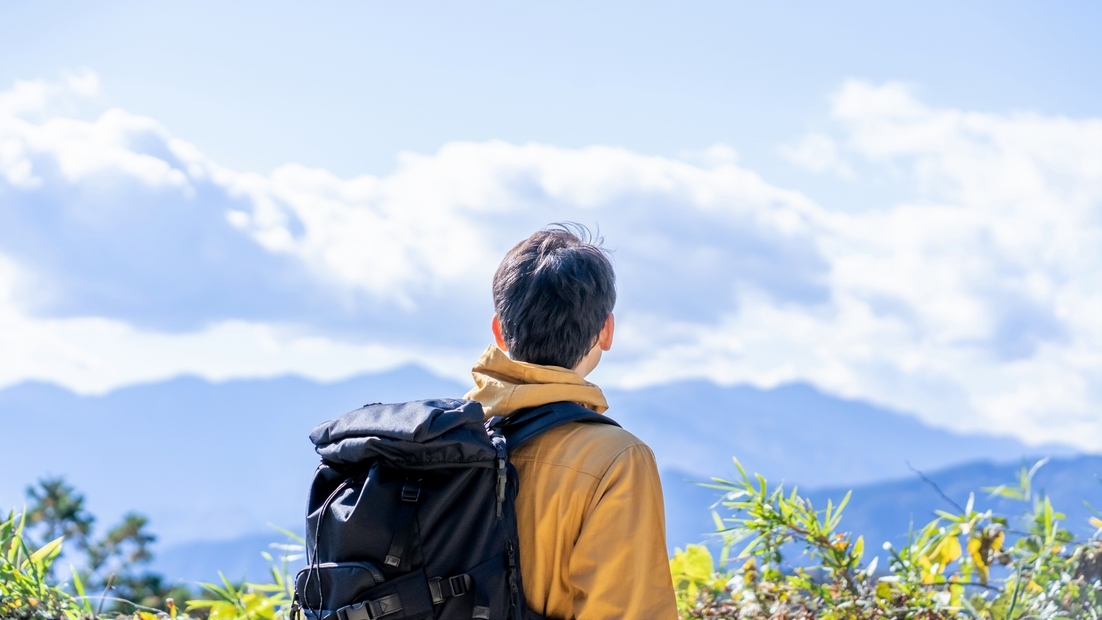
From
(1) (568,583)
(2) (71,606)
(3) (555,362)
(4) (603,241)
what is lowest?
(1) (568,583)

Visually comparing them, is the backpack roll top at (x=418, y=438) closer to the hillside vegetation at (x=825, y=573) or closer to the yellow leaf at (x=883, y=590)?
the hillside vegetation at (x=825, y=573)

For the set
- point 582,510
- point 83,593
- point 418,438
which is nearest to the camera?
point 418,438

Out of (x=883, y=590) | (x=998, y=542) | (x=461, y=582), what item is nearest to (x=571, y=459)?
(x=461, y=582)

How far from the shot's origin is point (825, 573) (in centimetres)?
326

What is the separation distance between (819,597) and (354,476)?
75.6 inches

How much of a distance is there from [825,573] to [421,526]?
191cm

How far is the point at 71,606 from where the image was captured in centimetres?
312

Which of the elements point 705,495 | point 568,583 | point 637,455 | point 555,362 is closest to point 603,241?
point 555,362

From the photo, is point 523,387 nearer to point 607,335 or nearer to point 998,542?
point 607,335

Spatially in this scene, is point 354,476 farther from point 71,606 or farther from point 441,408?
point 71,606

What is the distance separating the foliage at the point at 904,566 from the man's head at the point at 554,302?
136 centimetres

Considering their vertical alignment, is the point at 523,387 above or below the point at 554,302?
below

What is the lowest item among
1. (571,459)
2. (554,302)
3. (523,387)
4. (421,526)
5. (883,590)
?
(883,590)

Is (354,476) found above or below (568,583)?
above
